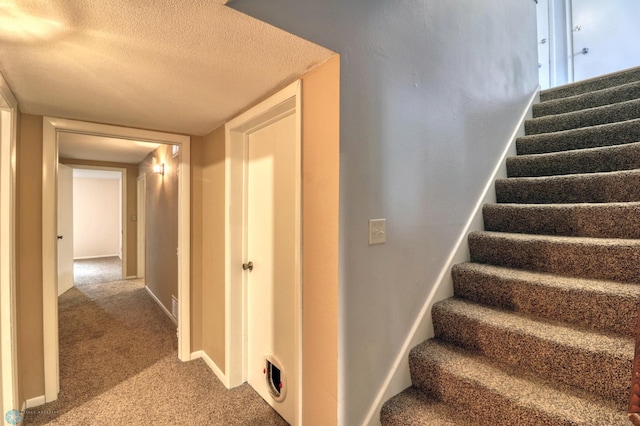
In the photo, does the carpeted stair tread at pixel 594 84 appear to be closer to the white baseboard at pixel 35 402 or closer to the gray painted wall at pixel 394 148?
the gray painted wall at pixel 394 148

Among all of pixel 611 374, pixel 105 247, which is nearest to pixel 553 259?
pixel 611 374

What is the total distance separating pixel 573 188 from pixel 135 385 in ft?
11.2

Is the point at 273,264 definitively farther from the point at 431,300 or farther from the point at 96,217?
the point at 96,217

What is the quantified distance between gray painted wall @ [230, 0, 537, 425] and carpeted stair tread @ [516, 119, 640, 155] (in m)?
0.62

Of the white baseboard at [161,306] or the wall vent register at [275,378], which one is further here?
the white baseboard at [161,306]

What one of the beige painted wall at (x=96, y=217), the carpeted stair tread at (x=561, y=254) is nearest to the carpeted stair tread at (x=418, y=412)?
the carpeted stair tread at (x=561, y=254)

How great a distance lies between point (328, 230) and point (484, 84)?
1.80 metres

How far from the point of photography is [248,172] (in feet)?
7.42

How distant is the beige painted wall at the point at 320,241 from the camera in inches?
52.2

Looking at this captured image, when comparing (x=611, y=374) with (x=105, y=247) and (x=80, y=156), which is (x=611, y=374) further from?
(x=105, y=247)

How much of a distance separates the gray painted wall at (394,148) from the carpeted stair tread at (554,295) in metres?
0.24

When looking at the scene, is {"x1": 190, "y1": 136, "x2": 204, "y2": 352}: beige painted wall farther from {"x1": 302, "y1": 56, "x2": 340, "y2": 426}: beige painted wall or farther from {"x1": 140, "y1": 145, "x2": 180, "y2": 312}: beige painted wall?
{"x1": 302, "y1": 56, "x2": 340, "y2": 426}: beige painted wall

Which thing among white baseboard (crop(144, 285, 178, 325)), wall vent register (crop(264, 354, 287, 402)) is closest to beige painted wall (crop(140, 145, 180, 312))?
white baseboard (crop(144, 285, 178, 325))

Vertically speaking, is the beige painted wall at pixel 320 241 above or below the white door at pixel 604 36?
below
